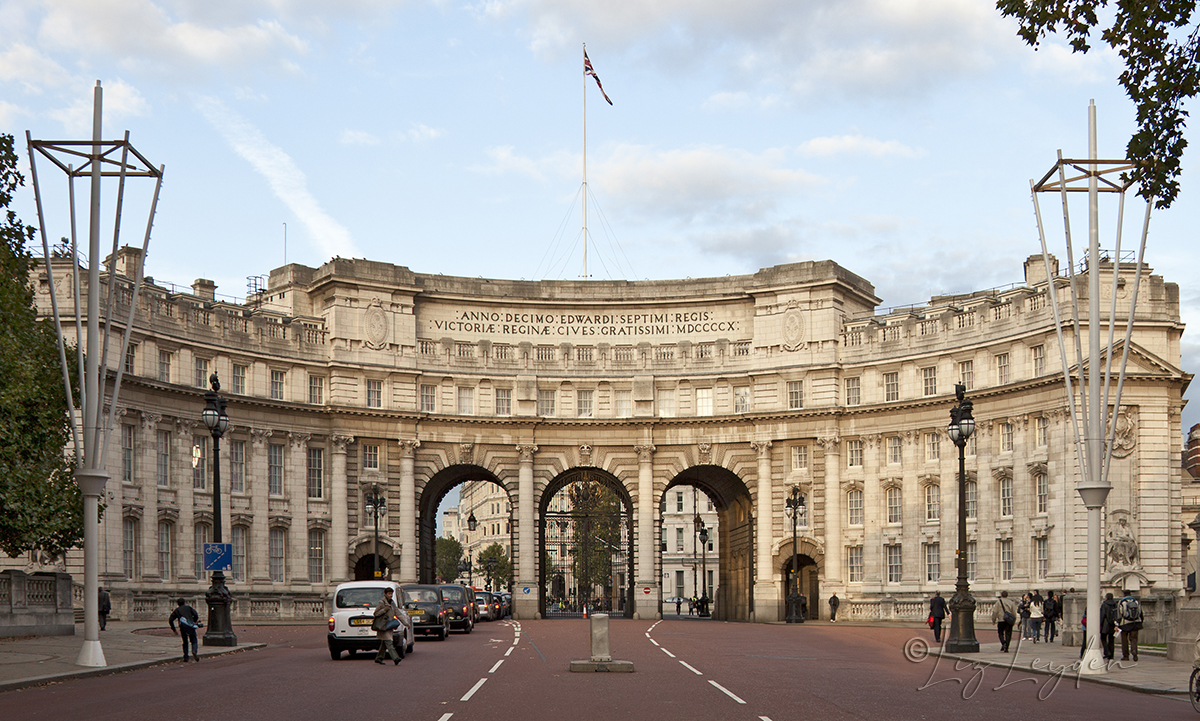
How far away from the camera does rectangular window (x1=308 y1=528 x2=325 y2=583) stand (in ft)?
234

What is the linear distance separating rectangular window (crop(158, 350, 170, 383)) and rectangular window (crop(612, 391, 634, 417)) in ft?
82.8

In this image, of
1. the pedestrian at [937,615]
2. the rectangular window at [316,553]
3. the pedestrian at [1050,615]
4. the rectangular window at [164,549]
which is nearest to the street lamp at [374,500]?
the rectangular window at [316,553]

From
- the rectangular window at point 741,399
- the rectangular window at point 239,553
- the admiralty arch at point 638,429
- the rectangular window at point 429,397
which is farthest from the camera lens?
the rectangular window at point 741,399

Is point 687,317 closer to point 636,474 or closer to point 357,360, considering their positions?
point 636,474

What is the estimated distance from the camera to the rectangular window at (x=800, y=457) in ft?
243

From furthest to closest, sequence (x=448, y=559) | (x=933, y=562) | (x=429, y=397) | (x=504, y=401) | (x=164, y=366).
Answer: (x=448, y=559) < (x=504, y=401) < (x=429, y=397) < (x=933, y=562) < (x=164, y=366)

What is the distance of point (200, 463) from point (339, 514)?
8.32 m

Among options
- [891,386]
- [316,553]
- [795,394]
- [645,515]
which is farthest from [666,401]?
[316,553]

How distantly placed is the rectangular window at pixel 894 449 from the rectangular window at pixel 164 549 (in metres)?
37.4

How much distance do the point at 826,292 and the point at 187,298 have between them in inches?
1347

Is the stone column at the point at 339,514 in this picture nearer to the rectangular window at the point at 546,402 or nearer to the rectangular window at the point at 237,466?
the rectangular window at the point at 237,466

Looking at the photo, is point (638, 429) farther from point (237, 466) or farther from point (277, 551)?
→ point (237, 466)

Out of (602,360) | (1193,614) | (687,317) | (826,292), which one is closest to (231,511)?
(602,360)

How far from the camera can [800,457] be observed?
74250 millimetres
